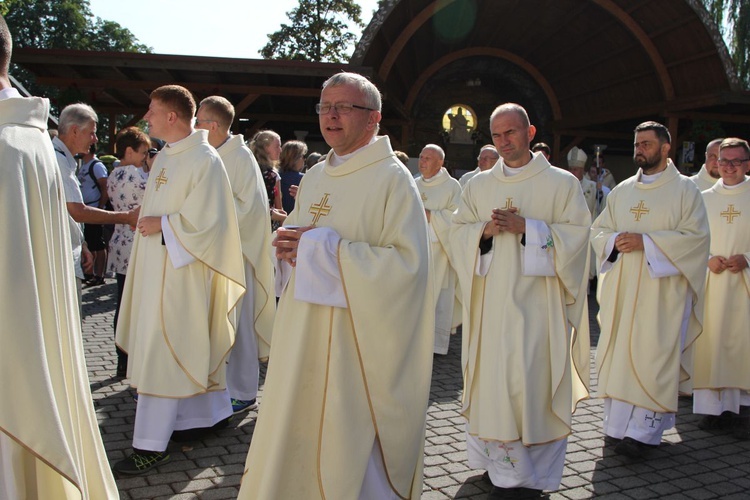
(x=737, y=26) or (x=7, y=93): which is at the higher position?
(x=737, y=26)

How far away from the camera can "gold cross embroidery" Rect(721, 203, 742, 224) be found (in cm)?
592

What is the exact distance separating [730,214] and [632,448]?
2.33 metres

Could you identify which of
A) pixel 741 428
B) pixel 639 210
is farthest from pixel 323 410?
pixel 741 428

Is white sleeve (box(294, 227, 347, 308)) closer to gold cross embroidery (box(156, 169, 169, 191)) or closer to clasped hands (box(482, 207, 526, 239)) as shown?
clasped hands (box(482, 207, 526, 239))

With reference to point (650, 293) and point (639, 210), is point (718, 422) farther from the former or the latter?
point (639, 210)

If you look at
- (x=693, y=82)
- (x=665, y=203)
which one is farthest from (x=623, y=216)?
(x=693, y=82)

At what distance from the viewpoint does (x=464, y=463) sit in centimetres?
464

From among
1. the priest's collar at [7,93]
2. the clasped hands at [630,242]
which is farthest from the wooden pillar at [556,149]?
the priest's collar at [7,93]

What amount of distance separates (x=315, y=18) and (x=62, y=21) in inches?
734

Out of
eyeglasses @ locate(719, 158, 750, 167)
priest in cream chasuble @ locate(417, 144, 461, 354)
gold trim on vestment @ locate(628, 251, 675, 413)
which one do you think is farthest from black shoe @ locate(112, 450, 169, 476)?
eyeglasses @ locate(719, 158, 750, 167)

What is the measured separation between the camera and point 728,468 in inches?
189

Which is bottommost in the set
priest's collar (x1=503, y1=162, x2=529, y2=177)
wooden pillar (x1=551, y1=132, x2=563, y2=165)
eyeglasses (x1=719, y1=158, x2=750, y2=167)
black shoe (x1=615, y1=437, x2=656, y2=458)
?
black shoe (x1=615, y1=437, x2=656, y2=458)

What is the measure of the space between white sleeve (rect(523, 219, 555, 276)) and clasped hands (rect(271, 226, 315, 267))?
1.63 m

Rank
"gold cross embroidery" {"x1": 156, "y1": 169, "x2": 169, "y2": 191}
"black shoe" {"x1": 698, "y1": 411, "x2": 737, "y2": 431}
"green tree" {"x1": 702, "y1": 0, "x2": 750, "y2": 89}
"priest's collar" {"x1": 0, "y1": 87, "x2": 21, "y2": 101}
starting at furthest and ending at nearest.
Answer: "green tree" {"x1": 702, "y1": 0, "x2": 750, "y2": 89} < "black shoe" {"x1": 698, "y1": 411, "x2": 737, "y2": 431} < "gold cross embroidery" {"x1": 156, "y1": 169, "x2": 169, "y2": 191} < "priest's collar" {"x1": 0, "y1": 87, "x2": 21, "y2": 101}
